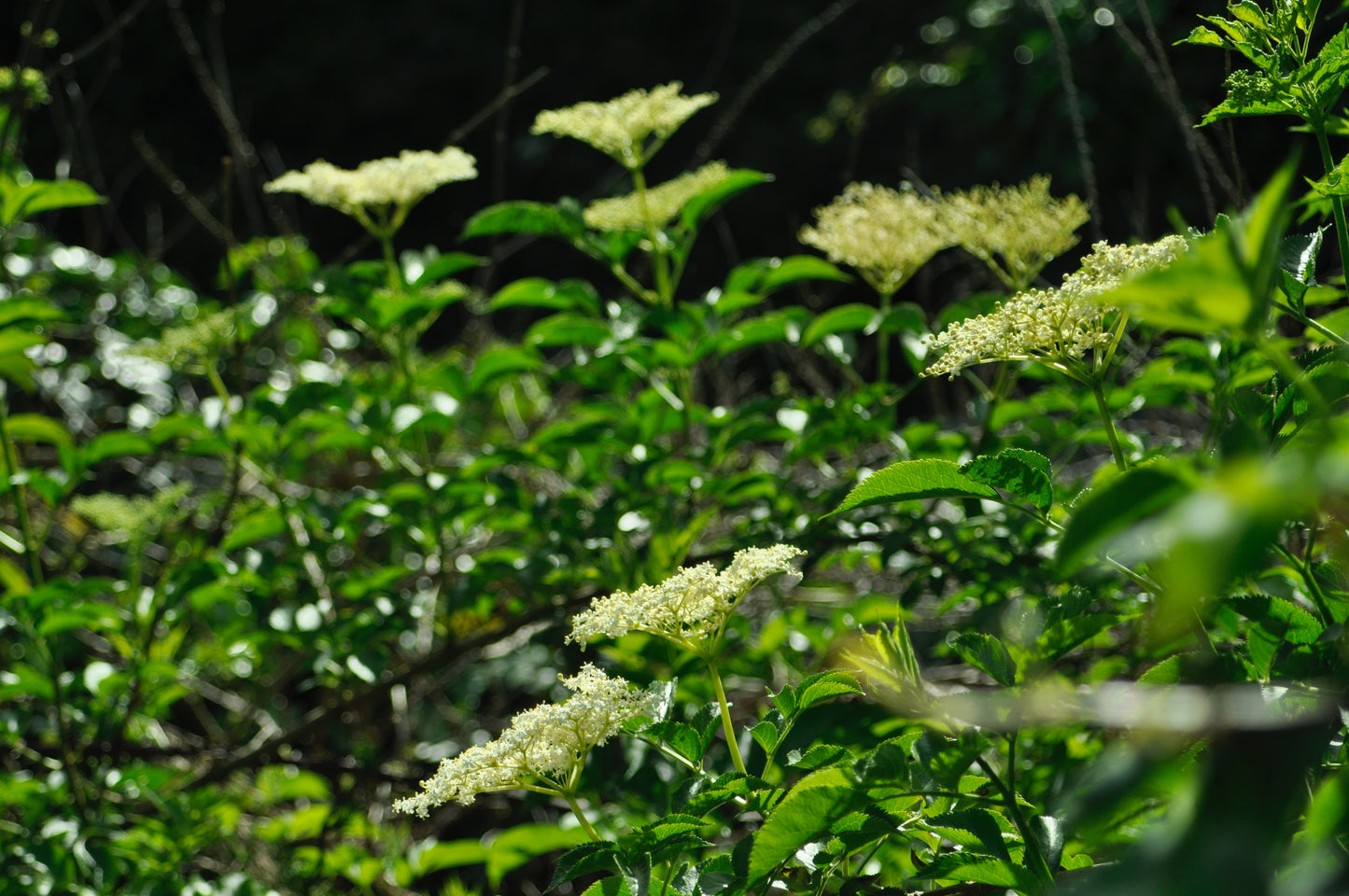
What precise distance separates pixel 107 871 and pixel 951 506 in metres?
1.52

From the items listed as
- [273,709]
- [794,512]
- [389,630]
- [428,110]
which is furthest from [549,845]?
[428,110]

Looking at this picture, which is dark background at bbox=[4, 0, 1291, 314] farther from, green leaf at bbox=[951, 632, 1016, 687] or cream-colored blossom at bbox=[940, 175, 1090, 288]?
Result: green leaf at bbox=[951, 632, 1016, 687]

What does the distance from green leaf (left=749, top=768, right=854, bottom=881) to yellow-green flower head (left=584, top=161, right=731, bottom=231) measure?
108 cm

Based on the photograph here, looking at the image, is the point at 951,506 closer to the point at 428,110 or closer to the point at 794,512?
the point at 794,512

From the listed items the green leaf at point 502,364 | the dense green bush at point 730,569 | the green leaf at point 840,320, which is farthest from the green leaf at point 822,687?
the green leaf at point 502,364

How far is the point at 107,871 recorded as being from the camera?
150 cm

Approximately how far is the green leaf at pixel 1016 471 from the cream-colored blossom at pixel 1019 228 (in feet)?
1.84

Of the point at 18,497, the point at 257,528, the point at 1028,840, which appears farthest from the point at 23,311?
the point at 1028,840

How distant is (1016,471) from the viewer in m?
0.75

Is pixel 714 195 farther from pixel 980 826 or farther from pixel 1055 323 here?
pixel 980 826

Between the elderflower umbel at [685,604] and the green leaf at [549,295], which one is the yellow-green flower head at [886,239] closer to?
the green leaf at [549,295]

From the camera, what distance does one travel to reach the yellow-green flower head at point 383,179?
1.69 metres

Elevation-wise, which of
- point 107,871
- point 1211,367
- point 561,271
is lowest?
point 561,271

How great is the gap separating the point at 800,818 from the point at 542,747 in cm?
26
